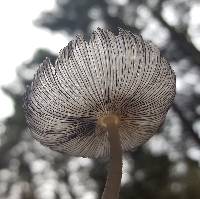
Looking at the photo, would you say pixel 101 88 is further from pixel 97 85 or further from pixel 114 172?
pixel 114 172

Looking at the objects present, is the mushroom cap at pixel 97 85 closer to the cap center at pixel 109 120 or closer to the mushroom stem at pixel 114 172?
the cap center at pixel 109 120

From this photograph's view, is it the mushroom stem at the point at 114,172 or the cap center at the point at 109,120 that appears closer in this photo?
the mushroom stem at the point at 114,172

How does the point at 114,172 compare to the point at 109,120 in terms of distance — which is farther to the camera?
the point at 109,120

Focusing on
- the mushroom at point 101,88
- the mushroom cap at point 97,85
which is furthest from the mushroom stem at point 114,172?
the mushroom cap at point 97,85

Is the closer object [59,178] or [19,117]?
[19,117]

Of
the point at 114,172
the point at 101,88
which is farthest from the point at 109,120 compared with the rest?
the point at 114,172

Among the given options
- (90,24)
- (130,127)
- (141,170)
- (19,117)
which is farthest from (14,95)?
(130,127)

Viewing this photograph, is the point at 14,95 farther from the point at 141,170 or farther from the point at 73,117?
the point at 73,117
